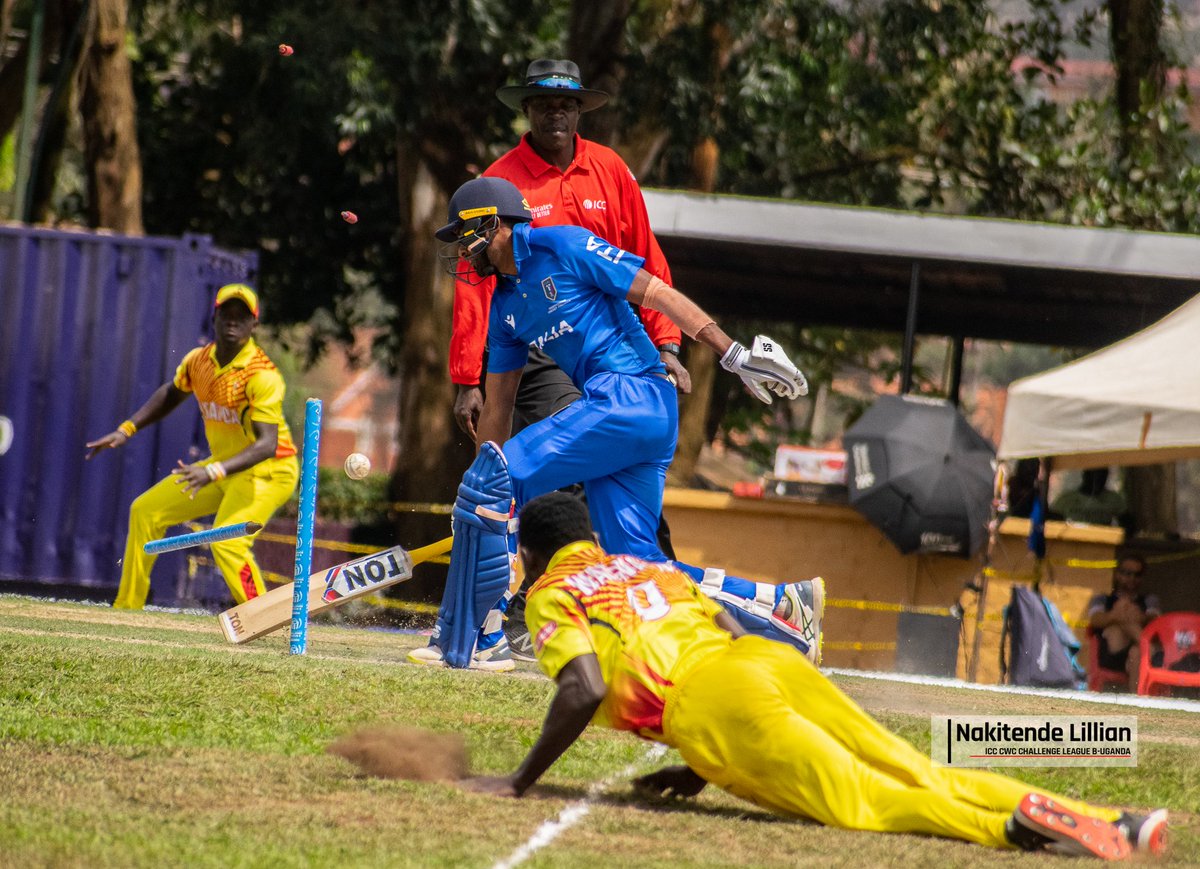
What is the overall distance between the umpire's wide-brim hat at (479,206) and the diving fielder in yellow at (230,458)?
190 inches

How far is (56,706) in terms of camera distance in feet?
20.6

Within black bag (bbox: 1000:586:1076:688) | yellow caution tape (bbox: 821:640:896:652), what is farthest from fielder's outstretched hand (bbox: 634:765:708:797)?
yellow caution tape (bbox: 821:640:896:652)

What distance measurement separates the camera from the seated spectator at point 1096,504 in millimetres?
16172

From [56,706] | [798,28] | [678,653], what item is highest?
[798,28]

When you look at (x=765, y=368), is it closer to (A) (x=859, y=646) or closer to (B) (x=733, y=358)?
(B) (x=733, y=358)

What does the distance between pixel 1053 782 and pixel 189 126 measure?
17625mm

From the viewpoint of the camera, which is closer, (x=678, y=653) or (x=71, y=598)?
(x=678, y=653)

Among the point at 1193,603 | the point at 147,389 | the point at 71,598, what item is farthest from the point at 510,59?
the point at 1193,603

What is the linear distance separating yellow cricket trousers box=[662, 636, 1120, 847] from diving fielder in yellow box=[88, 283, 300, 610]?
7018 millimetres

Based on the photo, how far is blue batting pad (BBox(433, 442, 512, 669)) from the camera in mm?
6934

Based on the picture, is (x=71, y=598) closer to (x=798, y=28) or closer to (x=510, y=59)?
(x=510, y=59)

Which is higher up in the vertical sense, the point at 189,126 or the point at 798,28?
the point at 798,28

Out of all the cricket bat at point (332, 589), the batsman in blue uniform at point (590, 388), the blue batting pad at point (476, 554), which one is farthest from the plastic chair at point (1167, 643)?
the blue batting pad at point (476, 554)

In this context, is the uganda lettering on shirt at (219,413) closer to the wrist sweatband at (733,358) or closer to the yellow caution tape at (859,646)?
the yellow caution tape at (859,646)
